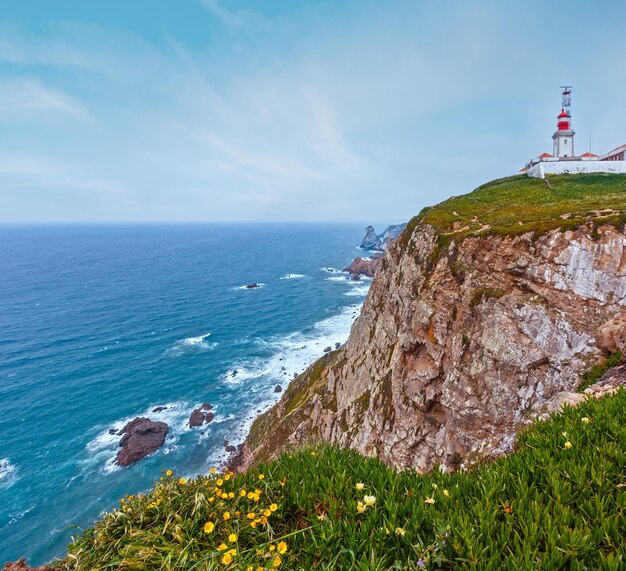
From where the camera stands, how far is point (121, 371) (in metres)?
65.1

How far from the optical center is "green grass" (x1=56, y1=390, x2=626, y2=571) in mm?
3579

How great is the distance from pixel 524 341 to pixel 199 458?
45.0m

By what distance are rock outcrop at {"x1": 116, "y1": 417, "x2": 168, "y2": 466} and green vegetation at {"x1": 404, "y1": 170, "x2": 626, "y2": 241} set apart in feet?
150

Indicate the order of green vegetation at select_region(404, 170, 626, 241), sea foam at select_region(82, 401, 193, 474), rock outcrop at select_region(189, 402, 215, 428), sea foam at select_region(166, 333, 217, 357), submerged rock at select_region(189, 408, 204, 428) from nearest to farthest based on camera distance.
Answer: green vegetation at select_region(404, 170, 626, 241) < sea foam at select_region(82, 401, 193, 474) < submerged rock at select_region(189, 408, 204, 428) < rock outcrop at select_region(189, 402, 215, 428) < sea foam at select_region(166, 333, 217, 357)

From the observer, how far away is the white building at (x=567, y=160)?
1689 inches

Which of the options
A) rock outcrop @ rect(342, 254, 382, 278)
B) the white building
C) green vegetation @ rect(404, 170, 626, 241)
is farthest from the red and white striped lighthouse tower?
rock outcrop @ rect(342, 254, 382, 278)

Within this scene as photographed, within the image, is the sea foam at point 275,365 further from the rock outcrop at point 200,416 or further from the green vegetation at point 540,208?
the green vegetation at point 540,208

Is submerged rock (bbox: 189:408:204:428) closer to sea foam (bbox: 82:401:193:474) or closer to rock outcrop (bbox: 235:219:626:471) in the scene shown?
sea foam (bbox: 82:401:193:474)

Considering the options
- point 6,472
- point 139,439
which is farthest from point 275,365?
point 6,472

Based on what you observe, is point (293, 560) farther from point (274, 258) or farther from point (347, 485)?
point (274, 258)

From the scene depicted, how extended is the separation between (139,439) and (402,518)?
5514 centimetres

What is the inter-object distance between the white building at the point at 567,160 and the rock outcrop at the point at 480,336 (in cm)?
2719

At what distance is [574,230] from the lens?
70.1 feet

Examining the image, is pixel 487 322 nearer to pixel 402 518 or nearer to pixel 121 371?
pixel 402 518
